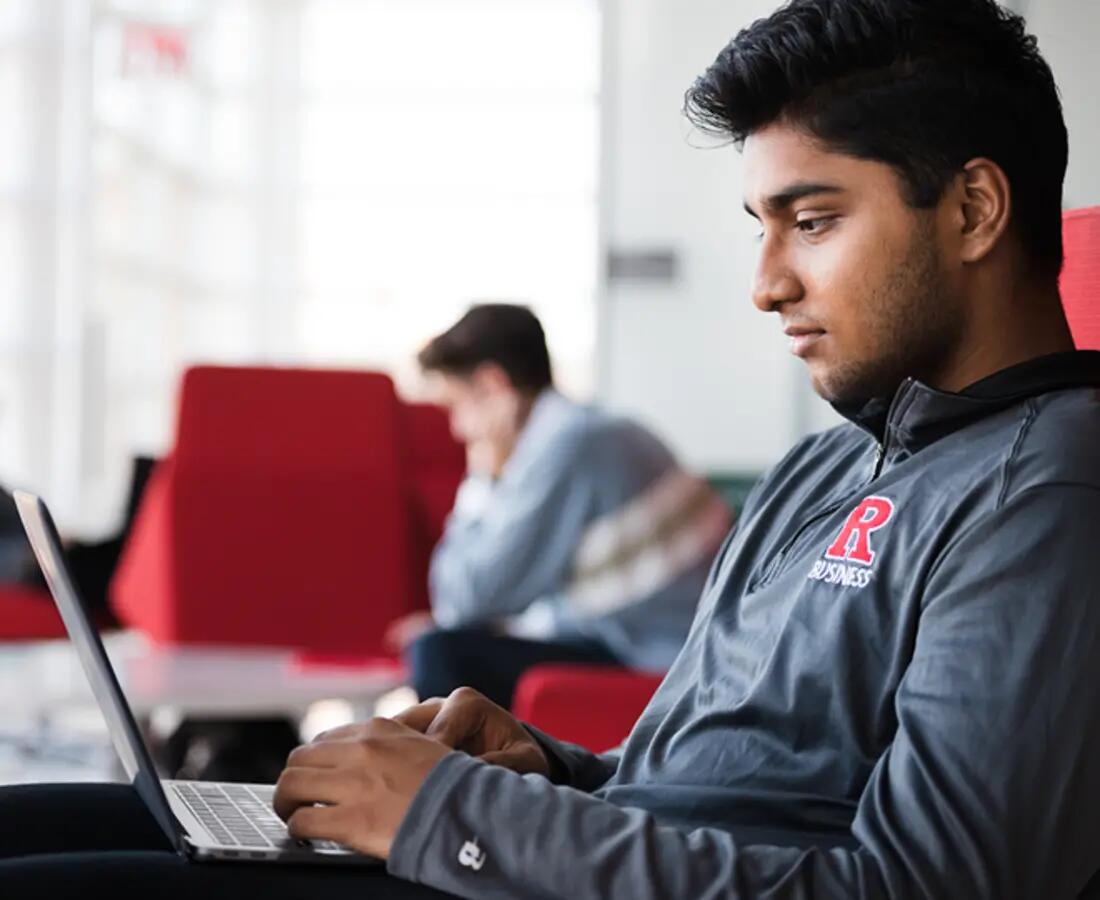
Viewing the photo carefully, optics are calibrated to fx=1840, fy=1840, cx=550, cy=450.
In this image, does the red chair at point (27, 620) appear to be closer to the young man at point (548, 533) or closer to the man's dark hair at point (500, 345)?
the young man at point (548, 533)

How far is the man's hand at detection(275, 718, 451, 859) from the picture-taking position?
1.00m

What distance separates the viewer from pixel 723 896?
936mm

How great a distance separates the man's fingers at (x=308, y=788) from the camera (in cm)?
103

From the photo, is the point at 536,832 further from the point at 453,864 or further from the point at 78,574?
the point at 78,574

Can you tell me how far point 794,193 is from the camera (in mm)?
1153

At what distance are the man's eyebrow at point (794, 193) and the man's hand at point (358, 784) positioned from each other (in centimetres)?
40

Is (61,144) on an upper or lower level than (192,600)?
upper

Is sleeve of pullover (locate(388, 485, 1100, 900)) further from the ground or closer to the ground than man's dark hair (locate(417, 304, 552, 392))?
closer to the ground

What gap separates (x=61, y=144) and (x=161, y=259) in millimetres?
1221

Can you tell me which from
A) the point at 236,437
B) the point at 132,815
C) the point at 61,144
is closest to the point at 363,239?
the point at 61,144

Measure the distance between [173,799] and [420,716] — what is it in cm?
18

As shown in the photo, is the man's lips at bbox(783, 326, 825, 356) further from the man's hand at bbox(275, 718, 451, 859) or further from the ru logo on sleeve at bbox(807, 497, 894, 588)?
the man's hand at bbox(275, 718, 451, 859)

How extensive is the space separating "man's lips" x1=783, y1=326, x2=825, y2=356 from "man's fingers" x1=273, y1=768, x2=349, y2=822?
398mm

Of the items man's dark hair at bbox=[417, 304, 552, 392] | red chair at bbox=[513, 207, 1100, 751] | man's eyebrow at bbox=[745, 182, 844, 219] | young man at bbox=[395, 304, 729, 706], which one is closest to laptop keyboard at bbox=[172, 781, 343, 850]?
man's eyebrow at bbox=[745, 182, 844, 219]
